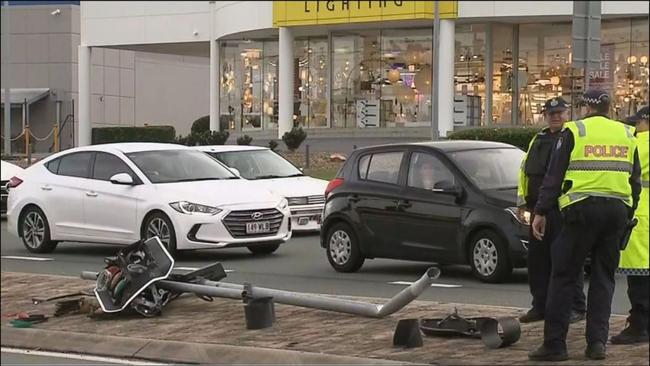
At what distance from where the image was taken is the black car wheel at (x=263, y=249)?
1531cm

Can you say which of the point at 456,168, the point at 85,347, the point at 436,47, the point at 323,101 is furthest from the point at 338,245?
the point at 323,101

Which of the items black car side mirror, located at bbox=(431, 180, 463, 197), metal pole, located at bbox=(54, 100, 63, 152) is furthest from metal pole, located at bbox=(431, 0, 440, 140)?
metal pole, located at bbox=(54, 100, 63, 152)

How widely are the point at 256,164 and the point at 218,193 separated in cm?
442

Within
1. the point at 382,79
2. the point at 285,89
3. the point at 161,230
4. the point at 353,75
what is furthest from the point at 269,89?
the point at 161,230

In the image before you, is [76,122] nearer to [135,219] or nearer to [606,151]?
[135,219]

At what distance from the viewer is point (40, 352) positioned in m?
8.58

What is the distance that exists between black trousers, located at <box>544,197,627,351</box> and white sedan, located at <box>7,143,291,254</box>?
7427 mm

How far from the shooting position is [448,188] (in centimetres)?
1230

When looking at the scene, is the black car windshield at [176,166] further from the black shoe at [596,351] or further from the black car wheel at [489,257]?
the black shoe at [596,351]

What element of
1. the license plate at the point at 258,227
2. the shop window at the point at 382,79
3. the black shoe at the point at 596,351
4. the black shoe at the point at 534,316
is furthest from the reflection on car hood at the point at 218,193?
the shop window at the point at 382,79

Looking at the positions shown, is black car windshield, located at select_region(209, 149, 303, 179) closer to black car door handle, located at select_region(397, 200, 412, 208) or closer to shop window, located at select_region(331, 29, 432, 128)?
black car door handle, located at select_region(397, 200, 412, 208)

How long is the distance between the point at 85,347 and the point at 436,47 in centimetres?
2644

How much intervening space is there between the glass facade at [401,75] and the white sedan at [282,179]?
51.9 ft

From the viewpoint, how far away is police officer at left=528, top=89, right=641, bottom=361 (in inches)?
280
